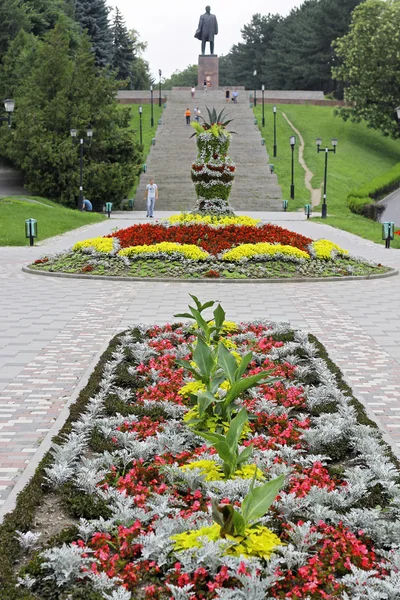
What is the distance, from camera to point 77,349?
25.9 ft

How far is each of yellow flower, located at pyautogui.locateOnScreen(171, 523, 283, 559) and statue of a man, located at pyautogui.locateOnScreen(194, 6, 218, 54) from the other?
57590 millimetres

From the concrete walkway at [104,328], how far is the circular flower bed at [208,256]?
0.56 m

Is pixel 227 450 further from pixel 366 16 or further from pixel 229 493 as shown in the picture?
pixel 366 16

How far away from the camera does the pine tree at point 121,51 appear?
241 ft

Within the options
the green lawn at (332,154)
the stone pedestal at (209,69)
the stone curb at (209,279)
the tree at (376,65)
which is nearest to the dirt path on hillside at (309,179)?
the green lawn at (332,154)

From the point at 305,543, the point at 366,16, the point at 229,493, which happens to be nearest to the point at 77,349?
the point at 229,493

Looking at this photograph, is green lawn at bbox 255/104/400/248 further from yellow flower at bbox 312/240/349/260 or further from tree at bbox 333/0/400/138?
yellow flower at bbox 312/240/349/260

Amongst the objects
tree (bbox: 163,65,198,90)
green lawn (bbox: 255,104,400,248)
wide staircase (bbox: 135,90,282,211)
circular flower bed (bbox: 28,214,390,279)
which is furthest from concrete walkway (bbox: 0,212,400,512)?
tree (bbox: 163,65,198,90)

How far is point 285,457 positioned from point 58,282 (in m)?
8.92

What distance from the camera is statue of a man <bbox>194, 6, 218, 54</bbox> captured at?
2240 inches

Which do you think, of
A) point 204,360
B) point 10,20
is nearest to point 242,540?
point 204,360

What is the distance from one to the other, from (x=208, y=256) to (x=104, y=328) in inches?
204

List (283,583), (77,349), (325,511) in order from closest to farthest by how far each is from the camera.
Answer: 1. (283,583)
2. (325,511)
3. (77,349)

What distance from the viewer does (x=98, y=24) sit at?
224 feet
